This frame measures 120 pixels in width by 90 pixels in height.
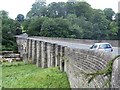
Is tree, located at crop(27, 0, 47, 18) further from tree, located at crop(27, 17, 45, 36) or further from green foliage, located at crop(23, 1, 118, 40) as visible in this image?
tree, located at crop(27, 17, 45, 36)

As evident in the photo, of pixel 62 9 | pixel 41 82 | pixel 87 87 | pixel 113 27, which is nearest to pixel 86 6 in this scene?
pixel 62 9

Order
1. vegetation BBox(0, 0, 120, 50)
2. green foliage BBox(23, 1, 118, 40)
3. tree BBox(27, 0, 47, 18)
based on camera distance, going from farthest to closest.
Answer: tree BBox(27, 0, 47, 18) → vegetation BBox(0, 0, 120, 50) → green foliage BBox(23, 1, 118, 40)

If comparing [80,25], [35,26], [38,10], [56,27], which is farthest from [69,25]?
[38,10]

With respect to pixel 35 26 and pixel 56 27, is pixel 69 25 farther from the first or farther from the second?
pixel 35 26

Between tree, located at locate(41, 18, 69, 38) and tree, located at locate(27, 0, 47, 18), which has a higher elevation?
tree, located at locate(27, 0, 47, 18)

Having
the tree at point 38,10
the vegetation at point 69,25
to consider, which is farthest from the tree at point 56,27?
the tree at point 38,10

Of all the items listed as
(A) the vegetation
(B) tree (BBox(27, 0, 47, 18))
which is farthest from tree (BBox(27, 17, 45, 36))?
(B) tree (BBox(27, 0, 47, 18))

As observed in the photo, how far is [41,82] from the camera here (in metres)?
18.2

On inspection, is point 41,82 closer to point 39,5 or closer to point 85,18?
point 85,18

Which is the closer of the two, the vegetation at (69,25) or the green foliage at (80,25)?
the green foliage at (80,25)

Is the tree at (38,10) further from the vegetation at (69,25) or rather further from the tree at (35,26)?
the tree at (35,26)

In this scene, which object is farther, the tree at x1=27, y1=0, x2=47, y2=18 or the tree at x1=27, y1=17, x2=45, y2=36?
the tree at x1=27, y1=0, x2=47, y2=18

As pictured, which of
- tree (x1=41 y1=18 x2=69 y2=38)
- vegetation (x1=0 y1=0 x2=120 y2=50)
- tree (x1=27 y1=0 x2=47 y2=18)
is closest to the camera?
tree (x1=41 y1=18 x2=69 y2=38)

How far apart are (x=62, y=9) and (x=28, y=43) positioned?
20.9 meters
